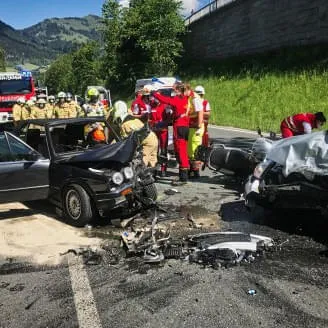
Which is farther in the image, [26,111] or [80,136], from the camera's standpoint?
[26,111]

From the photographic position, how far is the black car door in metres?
6.36

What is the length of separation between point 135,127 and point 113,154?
2114 millimetres

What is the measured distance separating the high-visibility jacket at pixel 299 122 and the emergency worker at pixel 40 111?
7681 millimetres

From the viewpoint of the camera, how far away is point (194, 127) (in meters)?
9.19

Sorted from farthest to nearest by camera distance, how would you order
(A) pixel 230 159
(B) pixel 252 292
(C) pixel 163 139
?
(C) pixel 163 139
(A) pixel 230 159
(B) pixel 252 292

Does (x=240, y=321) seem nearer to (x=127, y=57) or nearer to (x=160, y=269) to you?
(x=160, y=269)

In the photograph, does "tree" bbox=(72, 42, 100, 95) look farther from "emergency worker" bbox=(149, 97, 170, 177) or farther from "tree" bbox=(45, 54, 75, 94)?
→ "emergency worker" bbox=(149, 97, 170, 177)

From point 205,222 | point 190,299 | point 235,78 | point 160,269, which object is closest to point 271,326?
point 190,299

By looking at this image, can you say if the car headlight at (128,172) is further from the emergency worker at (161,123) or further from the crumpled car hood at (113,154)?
the emergency worker at (161,123)

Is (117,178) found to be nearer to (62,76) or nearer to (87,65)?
(87,65)

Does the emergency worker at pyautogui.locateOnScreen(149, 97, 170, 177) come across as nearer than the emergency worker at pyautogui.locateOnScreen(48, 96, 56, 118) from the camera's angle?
Yes

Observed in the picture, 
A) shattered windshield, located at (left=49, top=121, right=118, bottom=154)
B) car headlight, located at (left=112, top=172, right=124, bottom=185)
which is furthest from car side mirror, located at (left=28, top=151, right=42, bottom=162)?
car headlight, located at (left=112, top=172, right=124, bottom=185)

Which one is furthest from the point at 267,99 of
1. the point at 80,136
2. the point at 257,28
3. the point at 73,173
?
the point at 73,173

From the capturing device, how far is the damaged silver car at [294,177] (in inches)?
198
